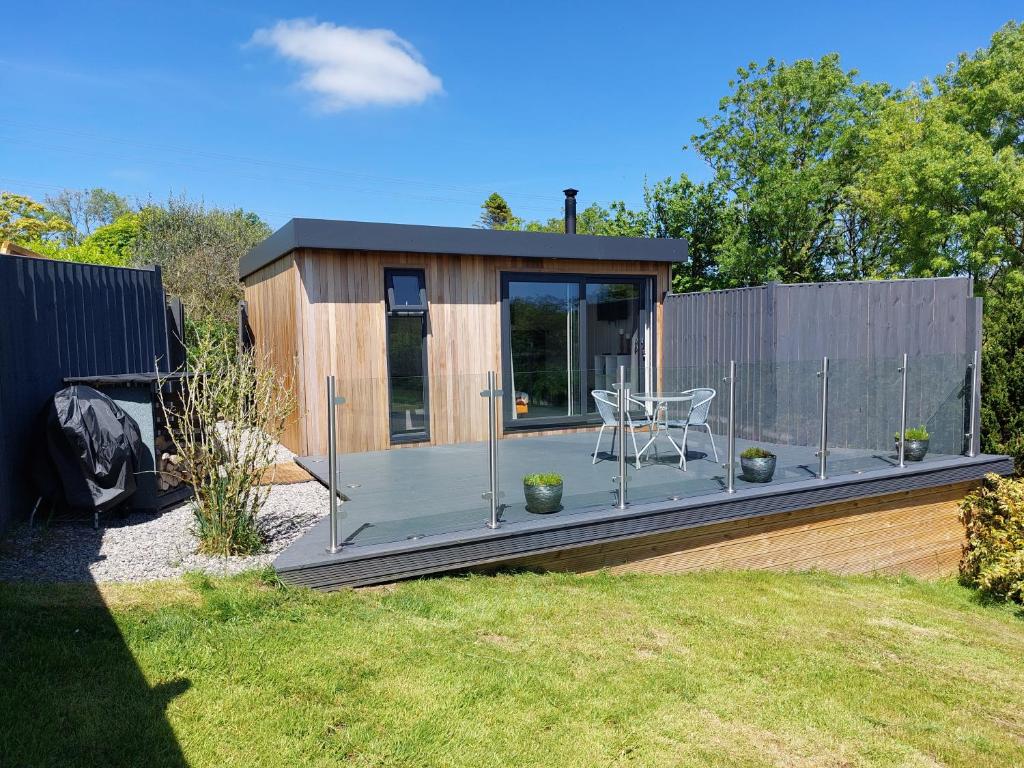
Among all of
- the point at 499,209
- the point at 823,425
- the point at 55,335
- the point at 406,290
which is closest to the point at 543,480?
the point at 823,425

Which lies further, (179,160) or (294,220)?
(179,160)

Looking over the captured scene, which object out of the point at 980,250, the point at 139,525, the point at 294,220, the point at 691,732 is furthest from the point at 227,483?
the point at 980,250

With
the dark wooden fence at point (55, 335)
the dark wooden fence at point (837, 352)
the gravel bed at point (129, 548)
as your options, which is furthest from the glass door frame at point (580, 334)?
the dark wooden fence at point (55, 335)

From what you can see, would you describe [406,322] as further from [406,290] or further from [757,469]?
[757,469]

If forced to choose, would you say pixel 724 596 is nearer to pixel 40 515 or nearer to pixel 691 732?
pixel 691 732

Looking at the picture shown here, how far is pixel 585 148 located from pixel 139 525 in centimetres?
2478

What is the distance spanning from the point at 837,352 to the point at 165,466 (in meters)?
7.27

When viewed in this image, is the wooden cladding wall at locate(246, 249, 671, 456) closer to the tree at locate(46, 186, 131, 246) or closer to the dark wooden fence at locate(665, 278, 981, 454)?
the dark wooden fence at locate(665, 278, 981, 454)

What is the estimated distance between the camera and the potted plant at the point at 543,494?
Answer: 181 inches

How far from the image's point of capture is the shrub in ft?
14.3

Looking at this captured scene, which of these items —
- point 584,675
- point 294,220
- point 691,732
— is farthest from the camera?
point 294,220

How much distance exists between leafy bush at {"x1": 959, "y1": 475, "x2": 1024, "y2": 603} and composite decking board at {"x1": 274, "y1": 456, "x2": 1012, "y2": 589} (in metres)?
0.96

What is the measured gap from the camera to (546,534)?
4.45 metres

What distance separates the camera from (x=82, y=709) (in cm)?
250
